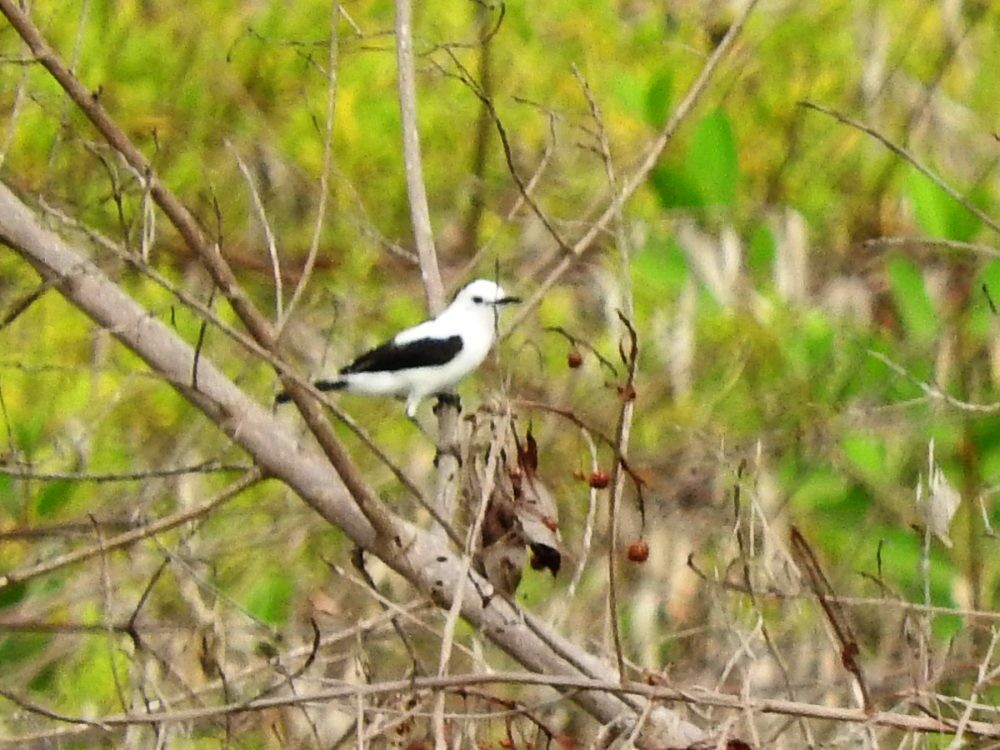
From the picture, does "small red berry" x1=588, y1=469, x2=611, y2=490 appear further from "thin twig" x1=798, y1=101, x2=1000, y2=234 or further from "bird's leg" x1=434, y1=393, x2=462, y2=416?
"bird's leg" x1=434, y1=393, x2=462, y2=416

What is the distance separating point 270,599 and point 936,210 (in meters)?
1.99

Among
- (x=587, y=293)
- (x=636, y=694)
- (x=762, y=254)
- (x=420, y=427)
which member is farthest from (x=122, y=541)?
(x=587, y=293)

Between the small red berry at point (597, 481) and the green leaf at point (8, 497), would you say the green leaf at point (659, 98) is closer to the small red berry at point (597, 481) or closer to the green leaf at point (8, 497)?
the small red berry at point (597, 481)

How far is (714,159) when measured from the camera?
402 centimetres

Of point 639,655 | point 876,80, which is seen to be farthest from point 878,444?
point 876,80

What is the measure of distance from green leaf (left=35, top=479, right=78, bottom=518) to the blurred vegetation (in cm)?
3

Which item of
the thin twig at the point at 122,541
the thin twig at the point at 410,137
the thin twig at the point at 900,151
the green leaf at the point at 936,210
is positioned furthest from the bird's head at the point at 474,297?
the thin twig at the point at 122,541

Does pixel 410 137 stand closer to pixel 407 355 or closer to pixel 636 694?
pixel 407 355

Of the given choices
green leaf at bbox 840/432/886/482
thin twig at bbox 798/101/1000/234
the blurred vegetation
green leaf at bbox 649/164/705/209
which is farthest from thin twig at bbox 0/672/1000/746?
green leaf at bbox 649/164/705/209

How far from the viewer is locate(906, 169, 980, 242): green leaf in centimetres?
396

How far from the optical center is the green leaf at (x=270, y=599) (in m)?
3.90

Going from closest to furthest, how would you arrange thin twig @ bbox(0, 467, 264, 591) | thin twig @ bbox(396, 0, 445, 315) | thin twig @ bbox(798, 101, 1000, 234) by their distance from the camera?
thin twig @ bbox(0, 467, 264, 591), thin twig @ bbox(798, 101, 1000, 234), thin twig @ bbox(396, 0, 445, 315)

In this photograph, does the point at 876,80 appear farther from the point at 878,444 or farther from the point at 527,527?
the point at 527,527

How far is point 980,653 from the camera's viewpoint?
4039 millimetres
